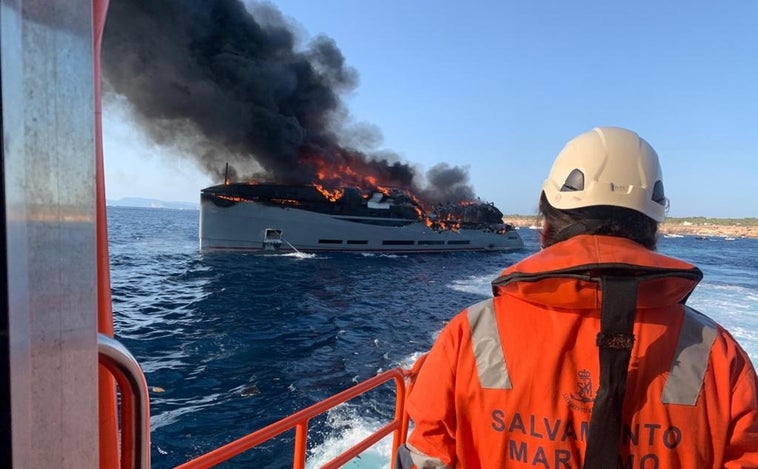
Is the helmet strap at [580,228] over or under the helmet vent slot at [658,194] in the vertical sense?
under

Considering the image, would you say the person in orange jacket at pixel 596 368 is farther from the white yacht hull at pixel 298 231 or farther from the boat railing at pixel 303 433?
the white yacht hull at pixel 298 231

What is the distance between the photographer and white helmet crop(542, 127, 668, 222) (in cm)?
146

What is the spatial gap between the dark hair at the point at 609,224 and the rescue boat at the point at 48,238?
1.38 metres

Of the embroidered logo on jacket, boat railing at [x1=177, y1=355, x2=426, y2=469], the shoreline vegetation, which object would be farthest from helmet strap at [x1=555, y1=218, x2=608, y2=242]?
the shoreline vegetation

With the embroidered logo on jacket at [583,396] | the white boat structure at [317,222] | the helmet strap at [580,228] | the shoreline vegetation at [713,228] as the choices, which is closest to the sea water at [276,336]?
the embroidered logo on jacket at [583,396]

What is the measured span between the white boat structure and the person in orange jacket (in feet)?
113

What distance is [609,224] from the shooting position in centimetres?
145

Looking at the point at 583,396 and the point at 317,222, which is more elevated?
the point at 583,396

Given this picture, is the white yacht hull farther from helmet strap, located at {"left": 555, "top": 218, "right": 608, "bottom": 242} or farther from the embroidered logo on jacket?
the embroidered logo on jacket

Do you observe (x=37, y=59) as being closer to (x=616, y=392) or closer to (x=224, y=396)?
(x=616, y=392)

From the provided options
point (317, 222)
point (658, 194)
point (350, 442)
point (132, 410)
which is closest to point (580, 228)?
point (658, 194)

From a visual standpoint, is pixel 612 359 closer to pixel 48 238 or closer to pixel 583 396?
pixel 583 396

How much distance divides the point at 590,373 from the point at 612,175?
66cm

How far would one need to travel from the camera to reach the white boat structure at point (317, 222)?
1337 inches
